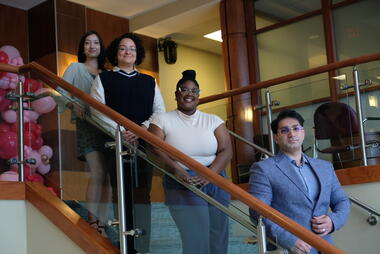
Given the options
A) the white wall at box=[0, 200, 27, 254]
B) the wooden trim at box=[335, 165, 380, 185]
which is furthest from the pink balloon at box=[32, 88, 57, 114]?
the wooden trim at box=[335, 165, 380, 185]

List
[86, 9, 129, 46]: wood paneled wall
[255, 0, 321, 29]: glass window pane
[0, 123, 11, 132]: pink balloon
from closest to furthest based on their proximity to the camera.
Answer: [0, 123, 11, 132]: pink balloon, [255, 0, 321, 29]: glass window pane, [86, 9, 129, 46]: wood paneled wall

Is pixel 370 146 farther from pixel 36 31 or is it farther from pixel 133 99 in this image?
pixel 36 31

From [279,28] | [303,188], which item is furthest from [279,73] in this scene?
[303,188]

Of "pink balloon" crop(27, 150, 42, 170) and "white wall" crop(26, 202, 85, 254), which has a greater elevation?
"pink balloon" crop(27, 150, 42, 170)

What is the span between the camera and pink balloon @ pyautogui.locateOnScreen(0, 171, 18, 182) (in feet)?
14.8

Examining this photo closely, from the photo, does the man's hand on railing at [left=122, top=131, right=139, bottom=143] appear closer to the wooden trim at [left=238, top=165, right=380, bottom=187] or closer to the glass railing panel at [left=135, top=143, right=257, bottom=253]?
the glass railing panel at [left=135, top=143, right=257, bottom=253]

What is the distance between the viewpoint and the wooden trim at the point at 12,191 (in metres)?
4.38

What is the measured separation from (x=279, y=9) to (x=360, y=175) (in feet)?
14.7

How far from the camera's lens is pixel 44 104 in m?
4.50

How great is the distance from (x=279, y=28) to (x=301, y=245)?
21.4ft

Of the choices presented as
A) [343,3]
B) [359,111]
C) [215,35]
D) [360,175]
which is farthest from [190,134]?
[215,35]

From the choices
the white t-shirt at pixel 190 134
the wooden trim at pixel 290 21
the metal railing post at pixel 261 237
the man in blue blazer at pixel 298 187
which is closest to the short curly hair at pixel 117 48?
the white t-shirt at pixel 190 134

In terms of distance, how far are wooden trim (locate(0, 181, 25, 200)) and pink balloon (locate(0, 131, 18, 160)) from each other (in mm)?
227

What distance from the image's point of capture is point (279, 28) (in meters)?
9.09
